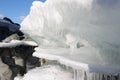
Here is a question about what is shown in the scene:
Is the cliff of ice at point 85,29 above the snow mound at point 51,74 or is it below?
above

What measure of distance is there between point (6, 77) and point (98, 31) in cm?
227

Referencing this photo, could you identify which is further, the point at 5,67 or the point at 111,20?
the point at 5,67

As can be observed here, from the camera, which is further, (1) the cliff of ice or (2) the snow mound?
(2) the snow mound

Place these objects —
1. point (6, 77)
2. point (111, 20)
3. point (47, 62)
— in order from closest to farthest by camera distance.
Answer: point (111, 20)
point (47, 62)
point (6, 77)

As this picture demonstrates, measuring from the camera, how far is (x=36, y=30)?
11.3 feet

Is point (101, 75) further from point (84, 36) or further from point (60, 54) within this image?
point (60, 54)

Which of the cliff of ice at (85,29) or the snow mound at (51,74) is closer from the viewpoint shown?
the cliff of ice at (85,29)

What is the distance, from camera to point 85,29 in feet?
8.14

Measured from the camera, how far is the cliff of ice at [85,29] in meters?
2.29

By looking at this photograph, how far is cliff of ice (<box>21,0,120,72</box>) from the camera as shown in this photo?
90.1 inches

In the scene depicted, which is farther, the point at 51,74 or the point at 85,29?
the point at 51,74

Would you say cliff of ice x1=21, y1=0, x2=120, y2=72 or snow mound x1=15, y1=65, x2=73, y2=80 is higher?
cliff of ice x1=21, y1=0, x2=120, y2=72

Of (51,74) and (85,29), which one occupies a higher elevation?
(85,29)

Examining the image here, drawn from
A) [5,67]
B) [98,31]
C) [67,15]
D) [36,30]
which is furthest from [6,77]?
[98,31]
